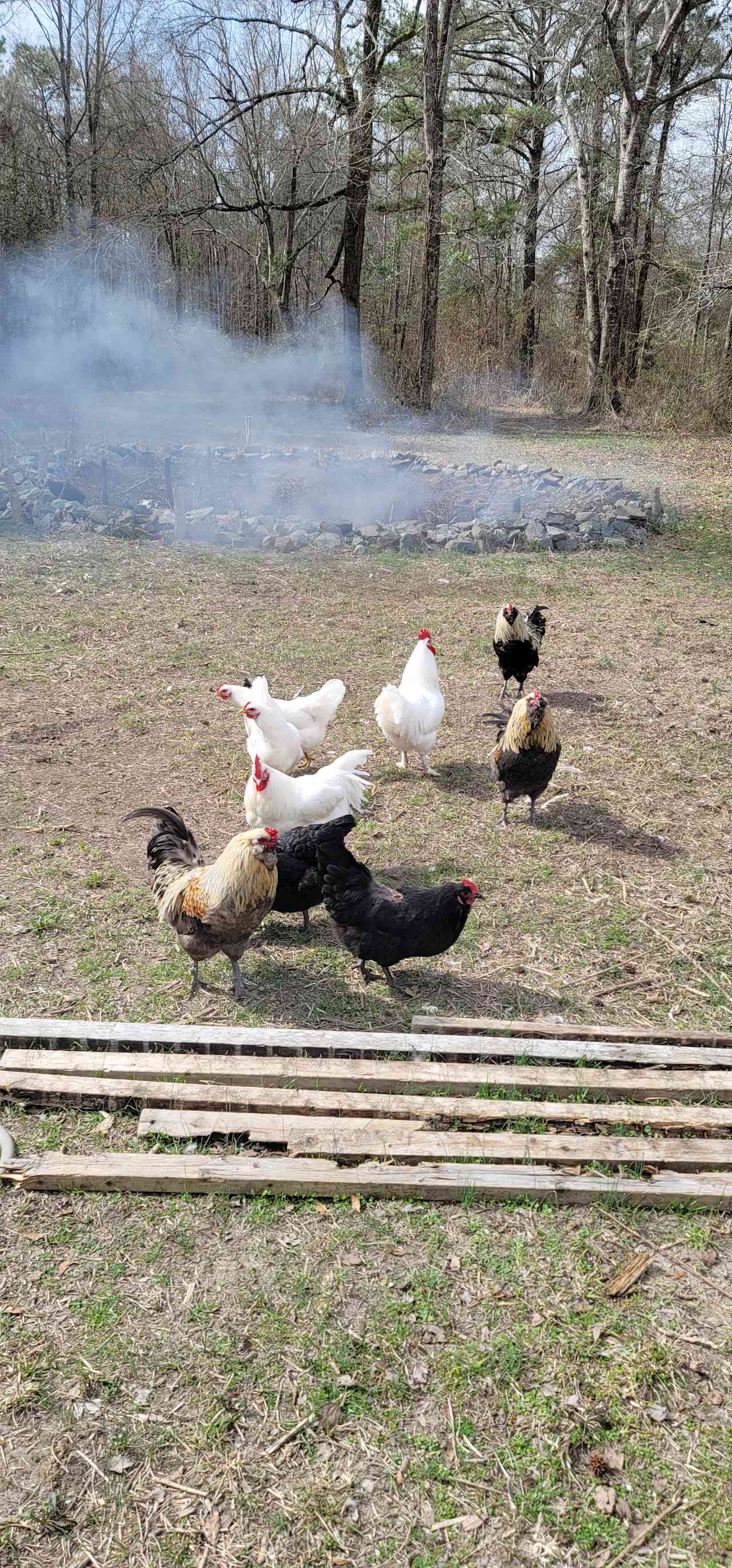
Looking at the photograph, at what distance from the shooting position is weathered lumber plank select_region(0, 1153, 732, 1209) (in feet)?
8.79

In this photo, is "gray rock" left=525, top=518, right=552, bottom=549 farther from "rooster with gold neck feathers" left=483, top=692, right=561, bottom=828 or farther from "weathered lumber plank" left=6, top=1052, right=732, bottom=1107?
"weathered lumber plank" left=6, top=1052, right=732, bottom=1107

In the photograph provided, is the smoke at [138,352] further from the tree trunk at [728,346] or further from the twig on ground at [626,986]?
the twig on ground at [626,986]

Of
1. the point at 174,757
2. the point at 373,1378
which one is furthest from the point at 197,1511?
the point at 174,757

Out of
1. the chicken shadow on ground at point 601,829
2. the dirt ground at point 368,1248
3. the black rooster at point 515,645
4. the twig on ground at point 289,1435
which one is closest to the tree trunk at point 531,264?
the dirt ground at point 368,1248

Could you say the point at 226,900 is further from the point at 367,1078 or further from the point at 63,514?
the point at 63,514

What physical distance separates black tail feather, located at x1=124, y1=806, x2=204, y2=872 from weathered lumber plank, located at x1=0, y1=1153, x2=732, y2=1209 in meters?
1.28

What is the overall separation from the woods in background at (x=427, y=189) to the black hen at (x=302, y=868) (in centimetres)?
1760

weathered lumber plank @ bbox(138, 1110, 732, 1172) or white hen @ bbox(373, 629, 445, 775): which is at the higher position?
white hen @ bbox(373, 629, 445, 775)

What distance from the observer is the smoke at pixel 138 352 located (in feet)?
66.6

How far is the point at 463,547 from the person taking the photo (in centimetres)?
1088

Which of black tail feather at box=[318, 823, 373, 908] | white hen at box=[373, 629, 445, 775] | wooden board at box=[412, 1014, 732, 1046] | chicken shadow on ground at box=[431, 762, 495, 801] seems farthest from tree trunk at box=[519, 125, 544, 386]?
wooden board at box=[412, 1014, 732, 1046]

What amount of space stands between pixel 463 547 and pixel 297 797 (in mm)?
7412

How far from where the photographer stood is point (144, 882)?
4.34m

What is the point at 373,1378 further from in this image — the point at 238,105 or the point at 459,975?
the point at 238,105
